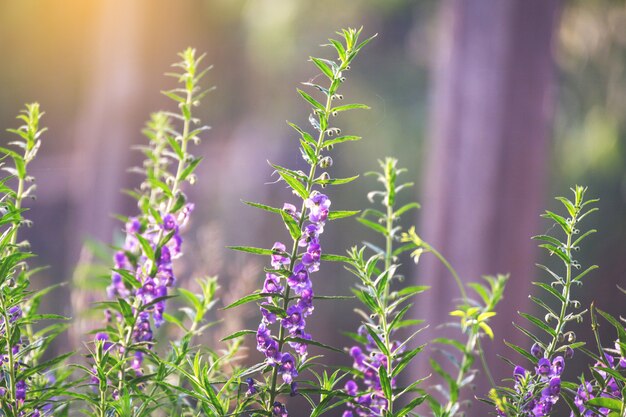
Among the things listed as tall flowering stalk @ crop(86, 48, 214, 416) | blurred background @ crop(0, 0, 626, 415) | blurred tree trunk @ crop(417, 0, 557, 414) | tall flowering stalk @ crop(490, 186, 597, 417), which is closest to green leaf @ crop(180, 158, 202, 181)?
tall flowering stalk @ crop(86, 48, 214, 416)

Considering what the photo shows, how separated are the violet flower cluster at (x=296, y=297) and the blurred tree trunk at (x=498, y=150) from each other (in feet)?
5.24

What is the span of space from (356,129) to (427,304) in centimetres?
381

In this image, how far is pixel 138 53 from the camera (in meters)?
3.51

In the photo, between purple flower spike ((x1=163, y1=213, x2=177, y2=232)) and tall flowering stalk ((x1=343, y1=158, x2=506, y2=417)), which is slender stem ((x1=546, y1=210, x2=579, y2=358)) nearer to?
tall flowering stalk ((x1=343, y1=158, x2=506, y2=417))

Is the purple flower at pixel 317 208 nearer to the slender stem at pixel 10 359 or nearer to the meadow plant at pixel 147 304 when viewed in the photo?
the meadow plant at pixel 147 304

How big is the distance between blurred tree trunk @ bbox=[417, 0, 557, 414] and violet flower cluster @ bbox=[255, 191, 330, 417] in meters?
1.60

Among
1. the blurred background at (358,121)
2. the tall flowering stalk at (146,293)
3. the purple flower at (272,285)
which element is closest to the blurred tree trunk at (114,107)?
the blurred background at (358,121)

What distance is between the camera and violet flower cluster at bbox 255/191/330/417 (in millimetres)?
733

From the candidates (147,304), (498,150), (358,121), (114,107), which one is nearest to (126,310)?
(147,304)

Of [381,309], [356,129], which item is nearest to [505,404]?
[381,309]

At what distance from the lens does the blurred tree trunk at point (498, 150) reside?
230 centimetres

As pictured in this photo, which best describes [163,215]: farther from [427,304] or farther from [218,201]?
[218,201]

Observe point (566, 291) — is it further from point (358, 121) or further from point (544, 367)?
point (358, 121)

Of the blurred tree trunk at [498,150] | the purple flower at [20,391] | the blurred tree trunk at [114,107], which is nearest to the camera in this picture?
the purple flower at [20,391]
